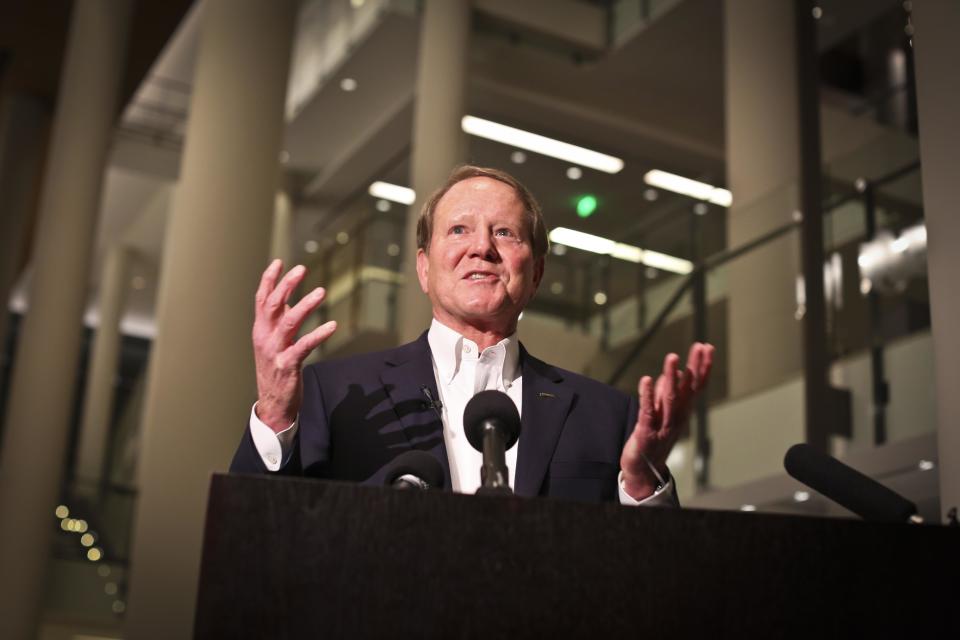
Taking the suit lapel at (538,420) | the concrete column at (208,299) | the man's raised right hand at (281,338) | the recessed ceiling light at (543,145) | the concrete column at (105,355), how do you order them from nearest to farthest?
the man's raised right hand at (281,338) < the suit lapel at (538,420) < the concrete column at (208,299) < the recessed ceiling light at (543,145) < the concrete column at (105,355)

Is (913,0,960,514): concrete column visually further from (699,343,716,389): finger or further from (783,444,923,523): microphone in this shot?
(699,343,716,389): finger

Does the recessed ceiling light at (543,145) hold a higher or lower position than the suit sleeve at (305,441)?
higher

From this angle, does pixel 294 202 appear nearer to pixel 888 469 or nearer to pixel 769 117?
pixel 769 117

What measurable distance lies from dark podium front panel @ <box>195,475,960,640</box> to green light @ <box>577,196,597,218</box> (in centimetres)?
628

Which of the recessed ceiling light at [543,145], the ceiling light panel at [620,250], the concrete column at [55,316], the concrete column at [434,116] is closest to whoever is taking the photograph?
the ceiling light panel at [620,250]

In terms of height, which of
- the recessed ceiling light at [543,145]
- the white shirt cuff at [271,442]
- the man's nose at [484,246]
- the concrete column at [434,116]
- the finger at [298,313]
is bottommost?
the white shirt cuff at [271,442]

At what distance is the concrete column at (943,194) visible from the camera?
102 inches

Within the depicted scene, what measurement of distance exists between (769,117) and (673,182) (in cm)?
442

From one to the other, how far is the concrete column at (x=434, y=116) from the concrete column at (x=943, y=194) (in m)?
6.16

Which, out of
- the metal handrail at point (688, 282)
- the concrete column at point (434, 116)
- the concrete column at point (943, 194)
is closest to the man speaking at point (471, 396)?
the concrete column at point (943, 194)

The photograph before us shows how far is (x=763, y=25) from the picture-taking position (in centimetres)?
968

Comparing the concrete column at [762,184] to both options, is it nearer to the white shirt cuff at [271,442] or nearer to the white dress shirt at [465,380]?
the white dress shirt at [465,380]

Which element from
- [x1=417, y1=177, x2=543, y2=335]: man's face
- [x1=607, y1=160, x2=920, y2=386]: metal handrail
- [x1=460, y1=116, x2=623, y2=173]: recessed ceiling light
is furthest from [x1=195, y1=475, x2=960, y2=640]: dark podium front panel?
[x1=460, y1=116, x2=623, y2=173]: recessed ceiling light

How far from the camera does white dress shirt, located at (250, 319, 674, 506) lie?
2.25m
